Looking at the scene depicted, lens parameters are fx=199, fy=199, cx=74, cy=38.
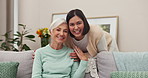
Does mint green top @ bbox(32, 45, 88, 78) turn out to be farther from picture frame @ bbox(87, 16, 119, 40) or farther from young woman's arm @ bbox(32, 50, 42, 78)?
picture frame @ bbox(87, 16, 119, 40)

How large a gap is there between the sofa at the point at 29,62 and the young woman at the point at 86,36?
0.06m

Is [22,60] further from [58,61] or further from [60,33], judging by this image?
[60,33]

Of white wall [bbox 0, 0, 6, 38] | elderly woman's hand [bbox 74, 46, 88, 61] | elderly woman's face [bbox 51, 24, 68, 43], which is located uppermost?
white wall [bbox 0, 0, 6, 38]

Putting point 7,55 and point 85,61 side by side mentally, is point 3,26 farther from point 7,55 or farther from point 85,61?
point 85,61

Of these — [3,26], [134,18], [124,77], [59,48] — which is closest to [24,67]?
[59,48]

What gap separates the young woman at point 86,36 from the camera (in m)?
1.69

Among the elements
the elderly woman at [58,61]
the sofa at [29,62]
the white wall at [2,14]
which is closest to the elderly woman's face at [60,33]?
the elderly woman at [58,61]

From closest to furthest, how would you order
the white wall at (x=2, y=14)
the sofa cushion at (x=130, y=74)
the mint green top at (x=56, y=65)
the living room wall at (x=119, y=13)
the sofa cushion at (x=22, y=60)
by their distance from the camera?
the sofa cushion at (x=130, y=74) → the mint green top at (x=56, y=65) → the sofa cushion at (x=22, y=60) → the living room wall at (x=119, y=13) → the white wall at (x=2, y=14)

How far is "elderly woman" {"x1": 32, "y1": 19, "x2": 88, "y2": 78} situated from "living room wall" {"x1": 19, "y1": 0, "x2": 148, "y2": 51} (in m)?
1.33

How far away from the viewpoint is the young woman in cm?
169

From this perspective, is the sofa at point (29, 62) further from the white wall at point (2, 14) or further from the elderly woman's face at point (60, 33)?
the white wall at point (2, 14)

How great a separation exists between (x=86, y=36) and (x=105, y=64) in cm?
31

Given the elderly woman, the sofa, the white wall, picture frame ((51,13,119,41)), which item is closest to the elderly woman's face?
the elderly woman

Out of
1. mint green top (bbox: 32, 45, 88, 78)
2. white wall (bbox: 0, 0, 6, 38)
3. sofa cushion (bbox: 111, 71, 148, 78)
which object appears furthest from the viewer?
white wall (bbox: 0, 0, 6, 38)
